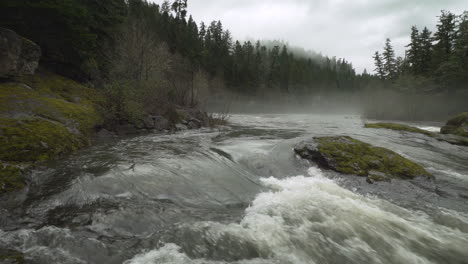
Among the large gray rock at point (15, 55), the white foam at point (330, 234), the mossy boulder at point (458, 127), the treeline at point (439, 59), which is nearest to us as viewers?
the white foam at point (330, 234)

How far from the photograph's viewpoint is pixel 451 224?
4152mm

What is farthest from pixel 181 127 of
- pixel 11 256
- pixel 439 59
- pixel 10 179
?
pixel 439 59

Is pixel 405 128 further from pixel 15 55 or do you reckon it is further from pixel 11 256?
pixel 15 55

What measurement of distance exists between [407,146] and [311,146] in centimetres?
681

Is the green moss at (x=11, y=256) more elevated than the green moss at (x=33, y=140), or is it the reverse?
the green moss at (x=33, y=140)

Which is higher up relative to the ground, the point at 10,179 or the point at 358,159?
the point at 10,179

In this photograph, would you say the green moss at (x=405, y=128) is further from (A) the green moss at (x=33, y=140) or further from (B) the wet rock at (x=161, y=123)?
(A) the green moss at (x=33, y=140)

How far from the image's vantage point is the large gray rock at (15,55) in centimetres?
871

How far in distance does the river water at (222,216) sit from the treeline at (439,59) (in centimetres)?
4180

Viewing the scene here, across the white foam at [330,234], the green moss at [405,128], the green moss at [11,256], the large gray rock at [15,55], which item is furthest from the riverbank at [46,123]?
the green moss at [405,128]

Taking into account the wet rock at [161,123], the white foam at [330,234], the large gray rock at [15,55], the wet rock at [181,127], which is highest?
the large gray rock at [15,55]

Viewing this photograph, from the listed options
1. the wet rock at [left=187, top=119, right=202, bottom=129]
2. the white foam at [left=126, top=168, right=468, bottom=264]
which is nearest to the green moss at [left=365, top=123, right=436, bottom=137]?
the white foam at [left=126, top=168, right=468, bottom=264]

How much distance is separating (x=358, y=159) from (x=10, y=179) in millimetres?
9252

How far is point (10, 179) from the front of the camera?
14.2ft
